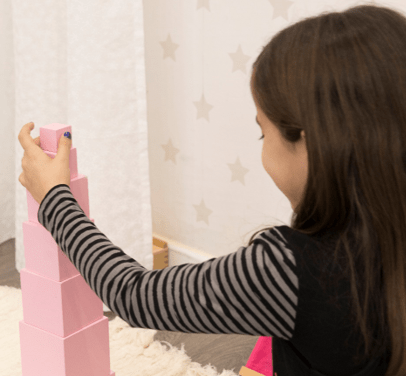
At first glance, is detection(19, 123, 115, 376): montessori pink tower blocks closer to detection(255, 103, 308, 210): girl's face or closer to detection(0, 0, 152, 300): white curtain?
detection(255, 103, 308, 210): girl's face

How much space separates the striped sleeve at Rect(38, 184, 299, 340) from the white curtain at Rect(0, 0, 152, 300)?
762 mm

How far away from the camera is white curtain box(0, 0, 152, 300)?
1.31m

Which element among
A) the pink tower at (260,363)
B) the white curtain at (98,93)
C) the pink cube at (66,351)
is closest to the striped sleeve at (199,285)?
the pink cube at (66,351)

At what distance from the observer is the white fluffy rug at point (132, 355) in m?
1.18

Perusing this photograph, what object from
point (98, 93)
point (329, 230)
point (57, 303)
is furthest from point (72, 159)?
point (98, 93)

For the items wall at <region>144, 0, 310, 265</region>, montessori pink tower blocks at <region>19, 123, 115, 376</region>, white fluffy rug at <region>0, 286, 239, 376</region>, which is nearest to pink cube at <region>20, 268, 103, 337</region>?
montessori pink tower blocks at <region>19, 123, 115, 376</region>

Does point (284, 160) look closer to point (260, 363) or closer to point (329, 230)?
point (329, 230)

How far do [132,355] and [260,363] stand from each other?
0.46m

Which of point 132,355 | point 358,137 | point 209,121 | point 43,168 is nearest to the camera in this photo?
point 358,137

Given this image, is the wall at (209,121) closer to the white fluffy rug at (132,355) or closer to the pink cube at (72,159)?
the white fluffy rug at (132,355)

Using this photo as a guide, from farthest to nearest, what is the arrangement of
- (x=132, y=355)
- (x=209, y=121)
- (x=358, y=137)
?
(x=209, y=121)
(x=132, y=355)
(x=358, y=137)

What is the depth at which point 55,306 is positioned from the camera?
0.69 meters

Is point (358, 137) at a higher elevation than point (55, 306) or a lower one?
higher

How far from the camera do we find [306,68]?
1.75 ft
